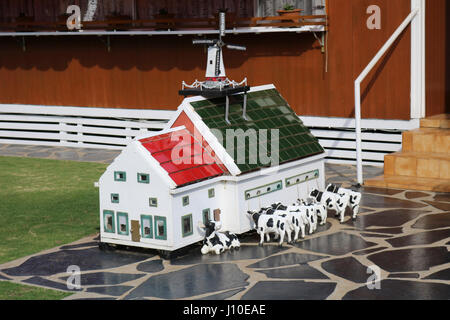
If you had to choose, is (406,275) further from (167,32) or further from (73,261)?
(167,32)

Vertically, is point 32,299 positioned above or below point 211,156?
below

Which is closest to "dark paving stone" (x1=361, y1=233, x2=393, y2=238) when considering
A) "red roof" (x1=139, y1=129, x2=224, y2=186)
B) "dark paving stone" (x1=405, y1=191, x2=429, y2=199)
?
"red roof" (x1=139, y1=129, x2=224, y2=186)

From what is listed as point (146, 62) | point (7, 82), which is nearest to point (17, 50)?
point (7, 82)

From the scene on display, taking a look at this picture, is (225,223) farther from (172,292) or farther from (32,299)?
(32,299)

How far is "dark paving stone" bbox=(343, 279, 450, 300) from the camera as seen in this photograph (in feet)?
30.9

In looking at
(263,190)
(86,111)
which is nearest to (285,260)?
(263,190)

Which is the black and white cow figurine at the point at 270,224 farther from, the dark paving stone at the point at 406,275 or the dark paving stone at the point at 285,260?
the dark paving stone at the point at 406,275

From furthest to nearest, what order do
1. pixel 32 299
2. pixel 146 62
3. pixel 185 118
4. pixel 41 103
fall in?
pixel 41 103
pixel 146 62
pixel 185 118
pixel 32 299

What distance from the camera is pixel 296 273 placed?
10.5 metres

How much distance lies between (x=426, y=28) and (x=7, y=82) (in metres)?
11.9

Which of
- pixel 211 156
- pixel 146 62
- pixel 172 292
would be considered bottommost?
pixel 172 292

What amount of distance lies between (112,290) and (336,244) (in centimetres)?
348

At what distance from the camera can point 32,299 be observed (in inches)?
384

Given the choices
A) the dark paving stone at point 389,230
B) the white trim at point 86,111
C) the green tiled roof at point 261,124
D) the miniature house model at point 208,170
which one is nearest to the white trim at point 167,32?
the white trim at point 86,111
